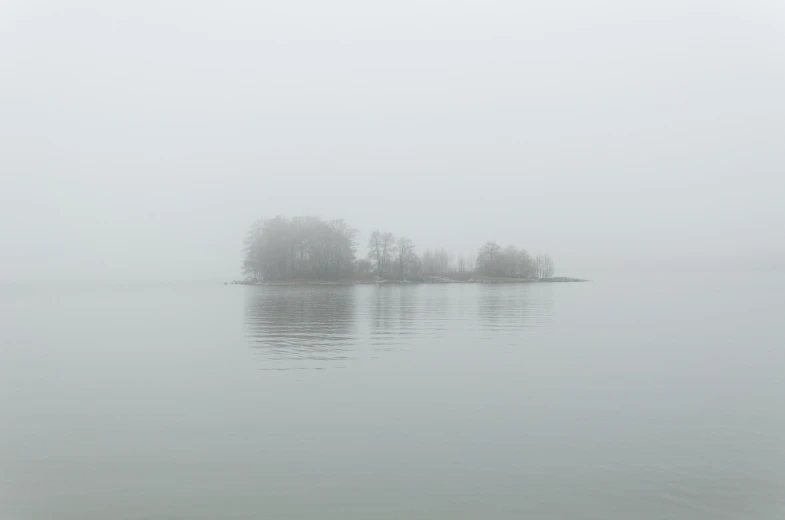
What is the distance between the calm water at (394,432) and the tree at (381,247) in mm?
134948

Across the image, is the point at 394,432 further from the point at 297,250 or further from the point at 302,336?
the point at 297,250

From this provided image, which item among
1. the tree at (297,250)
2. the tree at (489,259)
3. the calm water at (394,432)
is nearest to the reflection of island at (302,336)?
the calm water at (394,432)

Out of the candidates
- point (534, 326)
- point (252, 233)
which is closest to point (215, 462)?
point (534, 326)

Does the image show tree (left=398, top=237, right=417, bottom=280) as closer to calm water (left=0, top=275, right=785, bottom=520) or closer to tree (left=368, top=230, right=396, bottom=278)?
tree (left=368, top=230, right=396, bottom=278)

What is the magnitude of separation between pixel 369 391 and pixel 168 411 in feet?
20.2

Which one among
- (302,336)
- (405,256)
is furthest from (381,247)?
(302,336)

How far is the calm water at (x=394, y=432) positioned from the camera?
8.80 m

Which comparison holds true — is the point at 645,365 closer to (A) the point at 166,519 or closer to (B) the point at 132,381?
(A) the point at 166,519

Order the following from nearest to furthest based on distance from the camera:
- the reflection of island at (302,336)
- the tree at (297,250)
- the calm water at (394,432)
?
1. the calm water at (394,432)
2. the reflection of island at (302,336)
3. the tree at (297,250)

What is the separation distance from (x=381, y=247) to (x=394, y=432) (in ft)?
491

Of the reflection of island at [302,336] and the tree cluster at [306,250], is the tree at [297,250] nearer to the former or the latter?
the tree cluster at [306,250]

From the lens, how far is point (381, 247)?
161625 mm

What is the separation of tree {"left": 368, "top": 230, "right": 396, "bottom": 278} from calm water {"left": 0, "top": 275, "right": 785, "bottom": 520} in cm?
13495

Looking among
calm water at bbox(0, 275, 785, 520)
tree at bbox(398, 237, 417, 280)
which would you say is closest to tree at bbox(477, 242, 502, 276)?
tree at bbox(398, 237, 417, 280)
